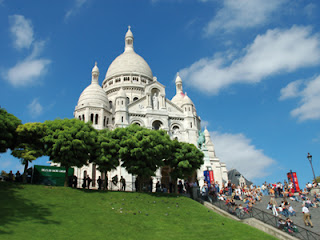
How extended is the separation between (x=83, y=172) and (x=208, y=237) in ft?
110

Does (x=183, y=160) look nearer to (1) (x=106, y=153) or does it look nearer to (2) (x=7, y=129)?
→ (1) (x=106, y=153)

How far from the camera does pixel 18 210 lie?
61.2ft

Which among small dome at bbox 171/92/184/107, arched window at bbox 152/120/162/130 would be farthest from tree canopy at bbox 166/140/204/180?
small dome at bbox 171/92/184/107

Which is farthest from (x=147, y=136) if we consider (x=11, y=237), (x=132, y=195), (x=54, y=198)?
(x=11, y=237)

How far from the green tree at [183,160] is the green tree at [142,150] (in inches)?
→ 65.1

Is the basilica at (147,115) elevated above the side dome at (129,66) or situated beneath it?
situated beneath

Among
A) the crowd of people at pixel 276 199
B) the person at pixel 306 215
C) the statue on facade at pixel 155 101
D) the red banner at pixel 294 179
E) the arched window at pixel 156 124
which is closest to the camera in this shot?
the person at pixel 306 215

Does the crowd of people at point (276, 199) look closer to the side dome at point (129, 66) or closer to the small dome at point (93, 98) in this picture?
the small dome at point (93, 98)

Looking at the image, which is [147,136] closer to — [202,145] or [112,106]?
[202,145]

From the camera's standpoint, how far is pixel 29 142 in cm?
3023

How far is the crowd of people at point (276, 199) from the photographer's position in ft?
74.9

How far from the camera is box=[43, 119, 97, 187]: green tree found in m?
28.0

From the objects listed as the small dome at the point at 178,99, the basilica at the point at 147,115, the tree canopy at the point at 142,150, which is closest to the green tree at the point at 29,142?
the tree canopy at the point at 142,150

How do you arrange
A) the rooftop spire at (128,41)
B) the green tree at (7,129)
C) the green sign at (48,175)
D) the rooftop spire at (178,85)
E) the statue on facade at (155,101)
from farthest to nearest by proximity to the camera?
1. the rooftop spire at (128,41)
2. the rooftop spire at (178,85)
3. the statue on facade at (155,101)
4. the green tree at (7,129)
5. the green sign at (48,175)
